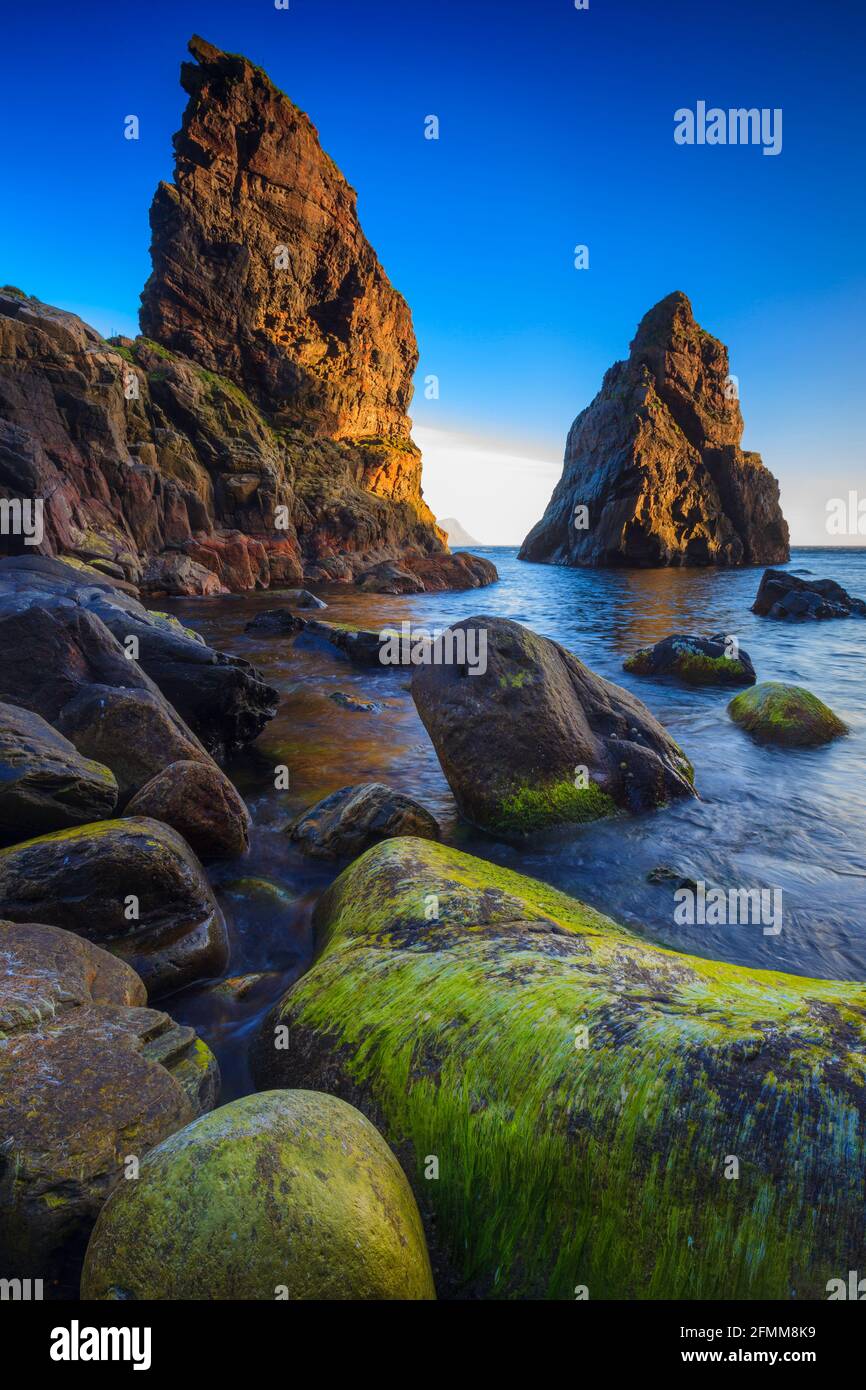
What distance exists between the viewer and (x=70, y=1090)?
2818 mm

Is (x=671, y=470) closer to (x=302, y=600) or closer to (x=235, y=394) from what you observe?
(x=235, y=394)

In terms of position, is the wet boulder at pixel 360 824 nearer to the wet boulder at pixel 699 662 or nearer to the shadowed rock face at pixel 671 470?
the wet boulder at pixel 699 662

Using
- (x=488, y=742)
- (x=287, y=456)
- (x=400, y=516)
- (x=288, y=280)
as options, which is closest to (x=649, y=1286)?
(x=488, y=742)

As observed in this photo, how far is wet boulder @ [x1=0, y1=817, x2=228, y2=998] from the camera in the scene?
15.4ft

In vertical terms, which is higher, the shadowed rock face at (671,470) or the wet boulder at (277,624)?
the shadowed rock face at (671,470)

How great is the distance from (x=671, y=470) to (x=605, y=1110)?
89318 mm

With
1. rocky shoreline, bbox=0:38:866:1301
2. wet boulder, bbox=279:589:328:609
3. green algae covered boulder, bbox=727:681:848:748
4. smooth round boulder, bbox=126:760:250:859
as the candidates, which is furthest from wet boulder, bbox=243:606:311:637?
smooth round boulder, bbox=126:760:250:859

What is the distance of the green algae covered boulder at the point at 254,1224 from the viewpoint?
2023mm

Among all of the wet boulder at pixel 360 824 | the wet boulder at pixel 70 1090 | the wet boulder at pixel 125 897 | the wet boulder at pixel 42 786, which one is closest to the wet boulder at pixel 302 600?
the wet boulder at pixel 360 824

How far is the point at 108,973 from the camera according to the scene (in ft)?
13.3

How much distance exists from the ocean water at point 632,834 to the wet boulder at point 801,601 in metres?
14.5

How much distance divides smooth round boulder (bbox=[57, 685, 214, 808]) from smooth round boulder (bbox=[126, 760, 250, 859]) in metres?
0.41

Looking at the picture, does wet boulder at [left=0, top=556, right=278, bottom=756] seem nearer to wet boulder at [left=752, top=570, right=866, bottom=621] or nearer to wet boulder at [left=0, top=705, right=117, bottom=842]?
wet boulder at [left=0, top=705, right=117, bottom=842]

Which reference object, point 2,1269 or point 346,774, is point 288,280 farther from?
point 2,1269
